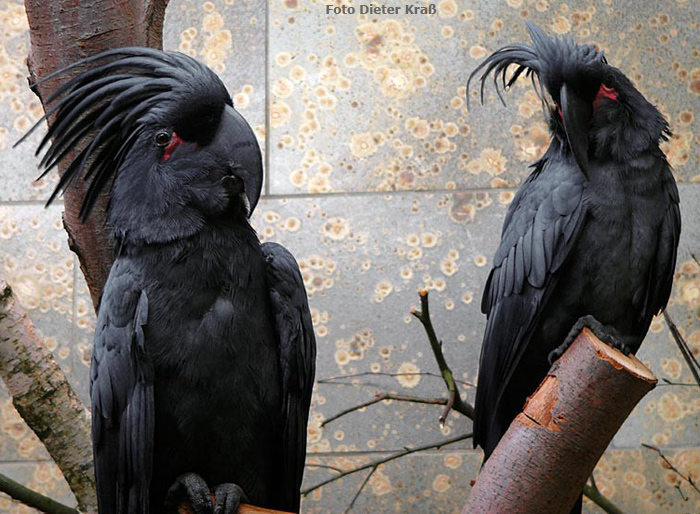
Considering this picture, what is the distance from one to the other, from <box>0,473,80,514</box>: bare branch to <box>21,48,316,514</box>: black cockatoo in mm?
239

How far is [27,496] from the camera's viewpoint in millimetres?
1845

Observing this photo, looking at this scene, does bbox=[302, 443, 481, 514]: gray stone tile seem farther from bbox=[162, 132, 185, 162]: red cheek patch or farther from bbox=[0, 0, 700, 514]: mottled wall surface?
bbox=[162, 132, 185, 162]: red cheek patch

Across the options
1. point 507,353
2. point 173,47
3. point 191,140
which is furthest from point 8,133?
point 507,353

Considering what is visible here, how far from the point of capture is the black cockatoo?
1.67 m

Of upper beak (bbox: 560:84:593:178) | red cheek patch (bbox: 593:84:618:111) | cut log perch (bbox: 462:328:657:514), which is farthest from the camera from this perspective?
red cheek patch (bbox: 593:84:618:111)

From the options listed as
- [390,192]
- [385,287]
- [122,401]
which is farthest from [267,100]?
[122,401]

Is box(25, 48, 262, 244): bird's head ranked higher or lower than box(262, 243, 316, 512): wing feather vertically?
higher

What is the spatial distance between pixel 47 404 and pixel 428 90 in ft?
6.61

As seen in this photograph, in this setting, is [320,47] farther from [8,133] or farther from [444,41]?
[8,133]

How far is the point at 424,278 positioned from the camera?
3.38m

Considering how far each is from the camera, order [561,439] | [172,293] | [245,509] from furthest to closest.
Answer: [172,293] → [245,509] → [561,439]

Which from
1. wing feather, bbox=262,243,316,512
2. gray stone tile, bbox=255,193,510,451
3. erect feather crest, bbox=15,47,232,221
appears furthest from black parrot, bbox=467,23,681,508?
gray stone tile, bbox=255,193,510,451

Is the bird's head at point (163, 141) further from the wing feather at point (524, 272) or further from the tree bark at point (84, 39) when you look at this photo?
the wing feather at point (524, 272)

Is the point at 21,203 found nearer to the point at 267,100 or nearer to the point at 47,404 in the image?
the point at 267,100
